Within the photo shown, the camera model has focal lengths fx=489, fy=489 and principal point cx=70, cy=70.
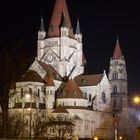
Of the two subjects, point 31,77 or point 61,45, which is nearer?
point 31,77

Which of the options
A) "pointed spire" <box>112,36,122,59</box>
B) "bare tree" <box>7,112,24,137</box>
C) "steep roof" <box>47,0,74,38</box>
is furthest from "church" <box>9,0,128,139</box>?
"bare tree" <box>7,112,24,137</box>

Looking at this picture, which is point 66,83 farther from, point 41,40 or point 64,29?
point 41,40

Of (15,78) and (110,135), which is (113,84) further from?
(15,78)

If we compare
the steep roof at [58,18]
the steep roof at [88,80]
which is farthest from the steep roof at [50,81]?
the steep roof at [58,18]

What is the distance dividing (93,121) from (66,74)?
44.9 feet

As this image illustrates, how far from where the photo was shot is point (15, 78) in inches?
1774

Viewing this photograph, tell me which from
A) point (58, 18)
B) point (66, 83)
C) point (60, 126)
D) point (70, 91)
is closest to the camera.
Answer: point (60, 126)

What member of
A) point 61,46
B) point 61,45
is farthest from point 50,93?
point 61,45

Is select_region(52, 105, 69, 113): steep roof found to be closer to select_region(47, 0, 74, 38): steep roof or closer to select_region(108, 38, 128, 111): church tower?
select_region(47, 0, 74, 38): steep roof

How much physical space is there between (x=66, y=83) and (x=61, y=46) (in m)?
9.24

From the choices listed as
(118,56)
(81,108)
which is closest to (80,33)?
(118,56)

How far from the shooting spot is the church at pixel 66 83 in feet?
338

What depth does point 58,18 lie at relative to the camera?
120 m

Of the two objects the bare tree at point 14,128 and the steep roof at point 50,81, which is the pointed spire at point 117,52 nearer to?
the steep roof at point 50,81
